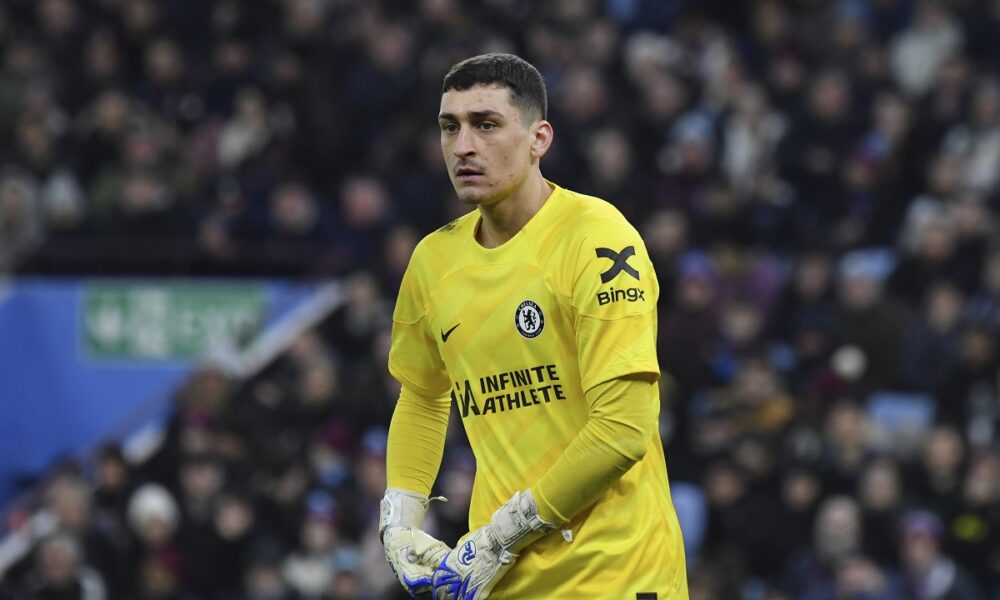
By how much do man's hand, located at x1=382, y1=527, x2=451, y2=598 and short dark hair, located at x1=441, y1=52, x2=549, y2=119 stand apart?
1.39m

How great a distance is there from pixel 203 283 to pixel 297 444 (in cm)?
258

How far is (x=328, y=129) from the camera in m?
17.3

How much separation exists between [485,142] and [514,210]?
10.3 inches

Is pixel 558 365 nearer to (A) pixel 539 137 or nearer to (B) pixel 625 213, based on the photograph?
(A) pixel 539 137

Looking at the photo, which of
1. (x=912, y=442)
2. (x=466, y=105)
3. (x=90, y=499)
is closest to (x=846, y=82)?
(x=912, y=442)

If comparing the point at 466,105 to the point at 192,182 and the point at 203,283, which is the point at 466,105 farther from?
the point at 192,182

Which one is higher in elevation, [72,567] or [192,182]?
[192,182]

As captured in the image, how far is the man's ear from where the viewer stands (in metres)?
5.76

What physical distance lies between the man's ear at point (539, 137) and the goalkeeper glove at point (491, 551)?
1076 mm

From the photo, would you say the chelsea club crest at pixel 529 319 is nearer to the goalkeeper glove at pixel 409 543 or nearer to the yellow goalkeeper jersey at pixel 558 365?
the yellow goalkeeper jersey at pixel 558 365

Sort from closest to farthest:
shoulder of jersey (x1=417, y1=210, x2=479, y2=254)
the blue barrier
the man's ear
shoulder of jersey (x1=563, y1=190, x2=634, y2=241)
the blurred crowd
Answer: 1. shoulder of jersey (x1=563, y1=190, x2=634, y2=241)
2. the man's ear
3. shoulder of jersey (x1=417, y1=210, x2=479, y2=254)
4. the blurred crowd
5. the blue barrier

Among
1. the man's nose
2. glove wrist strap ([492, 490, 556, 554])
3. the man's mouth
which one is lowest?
glove wrist strap ([492, 490, 556, 554])

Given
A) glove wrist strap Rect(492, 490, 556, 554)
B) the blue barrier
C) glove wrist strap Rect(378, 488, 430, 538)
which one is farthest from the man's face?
the blue barrier

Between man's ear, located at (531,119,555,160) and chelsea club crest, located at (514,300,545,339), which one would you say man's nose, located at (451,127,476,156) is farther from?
chelsea club crest, located at (514,300,545,339)
